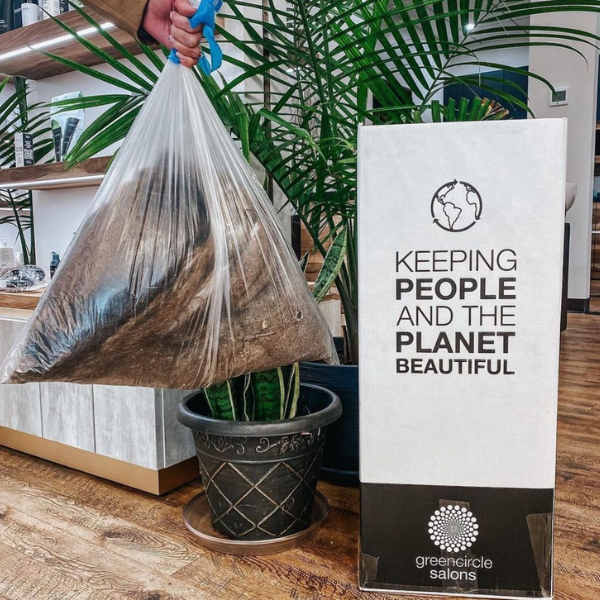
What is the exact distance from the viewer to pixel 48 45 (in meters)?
1.60

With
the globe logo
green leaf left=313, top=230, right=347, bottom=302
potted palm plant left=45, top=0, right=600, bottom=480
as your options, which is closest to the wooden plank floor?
potted palm plant left=45, top=0, right=600, bottom=480

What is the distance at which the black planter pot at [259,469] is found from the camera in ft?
2.77

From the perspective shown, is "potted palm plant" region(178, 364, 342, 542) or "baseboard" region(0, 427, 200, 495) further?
"baseboard" region(0, 427, 200, 495)

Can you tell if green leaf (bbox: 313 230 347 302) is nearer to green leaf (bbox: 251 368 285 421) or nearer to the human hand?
green leaf (bbox: 251 368 285 421)

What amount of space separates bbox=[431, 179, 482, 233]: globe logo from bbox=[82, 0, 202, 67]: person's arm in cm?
37

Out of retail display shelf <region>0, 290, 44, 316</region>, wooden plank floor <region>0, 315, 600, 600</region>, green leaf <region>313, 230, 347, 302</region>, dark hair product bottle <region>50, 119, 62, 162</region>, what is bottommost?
wooden plank floor <region>0, 315, 600, 600</region>

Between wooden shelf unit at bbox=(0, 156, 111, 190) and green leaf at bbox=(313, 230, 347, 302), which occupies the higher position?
wooden shelf unit at bbox=(0, 156, 111, 190)

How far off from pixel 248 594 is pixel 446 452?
331 mm

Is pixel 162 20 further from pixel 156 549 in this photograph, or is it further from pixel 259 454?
pixel 156 549

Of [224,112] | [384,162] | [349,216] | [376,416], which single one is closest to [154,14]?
[224,112]

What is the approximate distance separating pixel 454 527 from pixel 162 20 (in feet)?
2.54

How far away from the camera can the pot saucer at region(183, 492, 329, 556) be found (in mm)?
877

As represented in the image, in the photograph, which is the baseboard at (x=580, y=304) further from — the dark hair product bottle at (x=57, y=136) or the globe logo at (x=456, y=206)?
the globe logo at (x=456, y=206)

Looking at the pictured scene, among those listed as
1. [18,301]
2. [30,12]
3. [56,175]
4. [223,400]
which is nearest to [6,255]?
[56,175]
